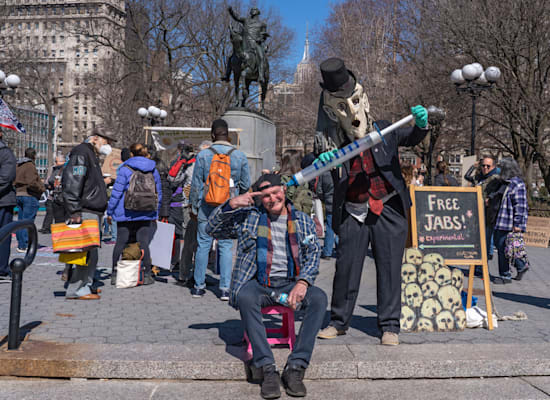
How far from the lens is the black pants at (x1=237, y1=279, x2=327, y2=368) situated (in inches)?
149

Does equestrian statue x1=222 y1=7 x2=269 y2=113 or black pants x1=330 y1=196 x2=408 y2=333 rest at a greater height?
equestrian statue x1=222 y1=7 x2=269 y2=113

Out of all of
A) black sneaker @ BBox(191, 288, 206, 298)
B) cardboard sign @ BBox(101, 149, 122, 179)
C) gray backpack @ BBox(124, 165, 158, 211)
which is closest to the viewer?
black sneaker @ BBox(191, 288, 206, 298)

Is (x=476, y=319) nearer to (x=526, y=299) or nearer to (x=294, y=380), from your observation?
(x=526, y=299)

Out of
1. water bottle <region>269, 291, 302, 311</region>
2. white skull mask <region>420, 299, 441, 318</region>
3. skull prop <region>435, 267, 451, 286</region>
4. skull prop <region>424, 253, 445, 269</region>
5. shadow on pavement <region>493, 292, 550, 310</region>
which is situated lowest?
shadow on pavement <region>493, 292, 550, 310</region>

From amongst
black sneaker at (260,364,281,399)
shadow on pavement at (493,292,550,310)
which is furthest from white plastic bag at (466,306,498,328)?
black sneaker at (260,364,281,399)

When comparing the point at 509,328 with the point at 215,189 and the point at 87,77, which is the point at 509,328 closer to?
the point at 215,189

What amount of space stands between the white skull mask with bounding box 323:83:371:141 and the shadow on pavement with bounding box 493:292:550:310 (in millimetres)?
3352

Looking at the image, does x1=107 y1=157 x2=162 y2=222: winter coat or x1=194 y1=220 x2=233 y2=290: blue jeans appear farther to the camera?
x1=107 y1=157 x2=162 y2=222: winter coat

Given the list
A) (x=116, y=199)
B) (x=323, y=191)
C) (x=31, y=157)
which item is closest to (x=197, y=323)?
(x=116, y=199)

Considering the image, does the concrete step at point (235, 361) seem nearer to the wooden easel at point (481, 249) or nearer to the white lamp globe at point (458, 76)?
the wooden easel at point (481, 249)

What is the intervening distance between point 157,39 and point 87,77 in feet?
15.8

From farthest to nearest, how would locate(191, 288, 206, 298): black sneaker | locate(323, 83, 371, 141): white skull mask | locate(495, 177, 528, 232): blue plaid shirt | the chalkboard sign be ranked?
locate(495, 177, 528, 232): blue plaid shirt, locate(191, 288, 206, 298): black sneaker, the chalkboard sign, locate(323, 83, 371, 141): white skull mask

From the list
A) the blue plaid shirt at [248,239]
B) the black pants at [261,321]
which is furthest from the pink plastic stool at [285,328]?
the blue plaid shirt at [248,239]

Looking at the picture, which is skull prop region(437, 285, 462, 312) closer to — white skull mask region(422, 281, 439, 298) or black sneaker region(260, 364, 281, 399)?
white skull mask region(422, 281, 439, 298)
